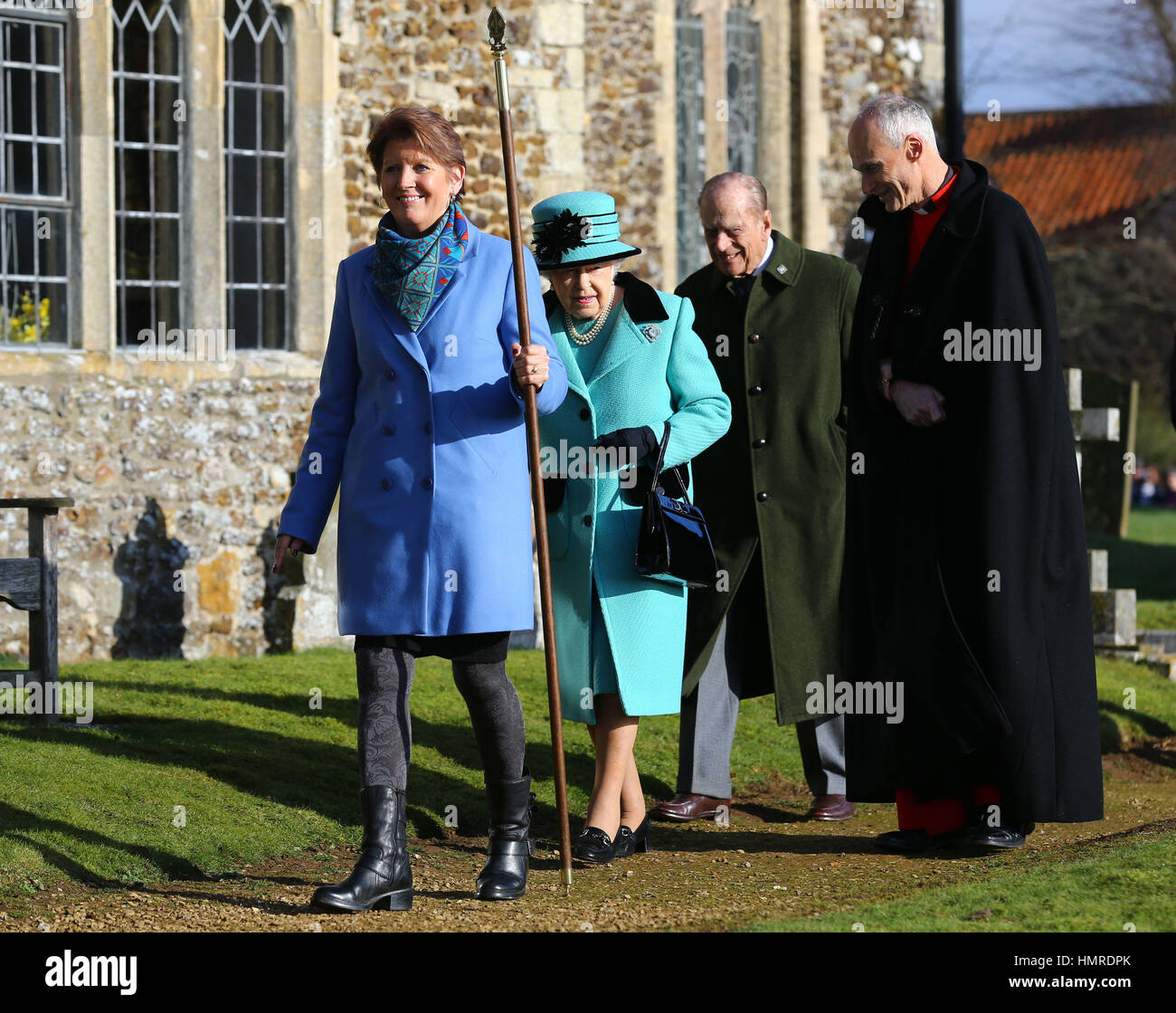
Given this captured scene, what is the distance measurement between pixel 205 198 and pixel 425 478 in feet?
20.4

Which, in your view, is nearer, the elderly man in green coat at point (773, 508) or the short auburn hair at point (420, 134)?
the short auburn hair at point (420, 134)

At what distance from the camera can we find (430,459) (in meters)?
4.80

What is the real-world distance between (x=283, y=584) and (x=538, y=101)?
3526 millimetres

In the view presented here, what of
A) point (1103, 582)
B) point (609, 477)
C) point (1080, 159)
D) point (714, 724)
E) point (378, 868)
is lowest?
point (378, 868)

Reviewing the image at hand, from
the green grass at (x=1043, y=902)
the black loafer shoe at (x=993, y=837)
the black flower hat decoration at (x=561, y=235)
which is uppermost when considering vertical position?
the black flower hat decoration at (x=561, y=235)

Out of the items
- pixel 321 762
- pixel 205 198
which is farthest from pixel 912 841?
pixel 205 198

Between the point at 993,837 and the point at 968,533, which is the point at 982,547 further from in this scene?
the point at 993,837

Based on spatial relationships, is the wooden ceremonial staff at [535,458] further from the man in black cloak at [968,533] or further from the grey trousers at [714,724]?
the grey trousers at [714,724]

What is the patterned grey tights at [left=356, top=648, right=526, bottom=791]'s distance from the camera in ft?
15.6

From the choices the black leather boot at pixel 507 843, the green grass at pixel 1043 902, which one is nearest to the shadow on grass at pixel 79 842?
the black leather boot at pixel 507 843

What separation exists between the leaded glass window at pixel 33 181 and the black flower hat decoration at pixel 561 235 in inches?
209

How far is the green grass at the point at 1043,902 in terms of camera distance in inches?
167

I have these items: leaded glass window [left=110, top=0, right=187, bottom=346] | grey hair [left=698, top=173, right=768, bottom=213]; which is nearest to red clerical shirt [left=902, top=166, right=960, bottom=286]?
grey hair [left=698, top=173, right=768, bottom=213]

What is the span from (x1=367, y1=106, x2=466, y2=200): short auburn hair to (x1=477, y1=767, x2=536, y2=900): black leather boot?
168cm
